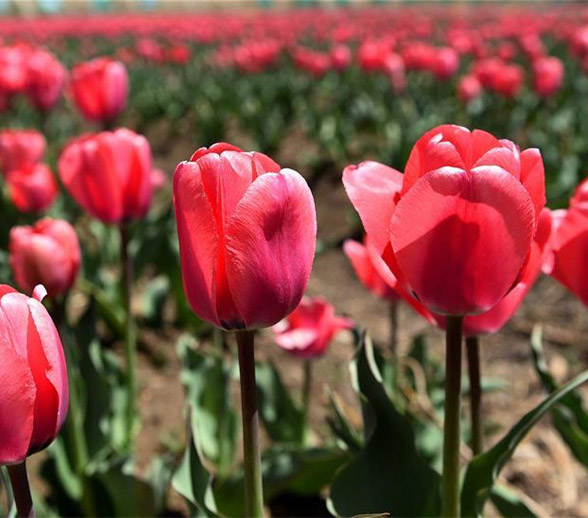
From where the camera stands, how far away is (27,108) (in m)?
6.70

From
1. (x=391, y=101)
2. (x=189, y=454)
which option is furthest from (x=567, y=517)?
(x=391, y=101)

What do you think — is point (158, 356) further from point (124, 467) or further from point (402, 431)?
point (402, 431)

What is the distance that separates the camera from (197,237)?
798mm

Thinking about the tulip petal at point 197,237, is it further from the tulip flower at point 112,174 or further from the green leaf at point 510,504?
the tulip flower at point 112,174

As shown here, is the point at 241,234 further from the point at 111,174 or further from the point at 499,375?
the point at 499,375

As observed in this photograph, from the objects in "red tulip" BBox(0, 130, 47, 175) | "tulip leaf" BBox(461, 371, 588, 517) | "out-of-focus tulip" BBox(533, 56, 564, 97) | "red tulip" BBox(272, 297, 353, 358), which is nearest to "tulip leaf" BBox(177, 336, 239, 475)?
"red tulip" BBox(272, 297, 353, 358)

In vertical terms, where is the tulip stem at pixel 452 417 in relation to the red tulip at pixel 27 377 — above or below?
below

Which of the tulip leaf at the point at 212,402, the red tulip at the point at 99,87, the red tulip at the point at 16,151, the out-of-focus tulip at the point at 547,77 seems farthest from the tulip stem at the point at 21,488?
the out-of-focus tulip at the point at 547,77

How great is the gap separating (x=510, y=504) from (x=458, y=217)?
2.01 feet

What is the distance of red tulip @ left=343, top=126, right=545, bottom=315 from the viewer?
2.58 feet

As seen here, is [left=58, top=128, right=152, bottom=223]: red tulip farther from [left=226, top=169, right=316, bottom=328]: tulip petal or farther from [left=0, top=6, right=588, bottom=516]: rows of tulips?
[left=226, top=169, right=316, bottom=328]: tulip petal

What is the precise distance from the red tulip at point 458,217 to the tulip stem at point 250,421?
18 cm

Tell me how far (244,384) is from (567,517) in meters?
1.38

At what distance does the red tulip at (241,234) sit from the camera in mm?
783
